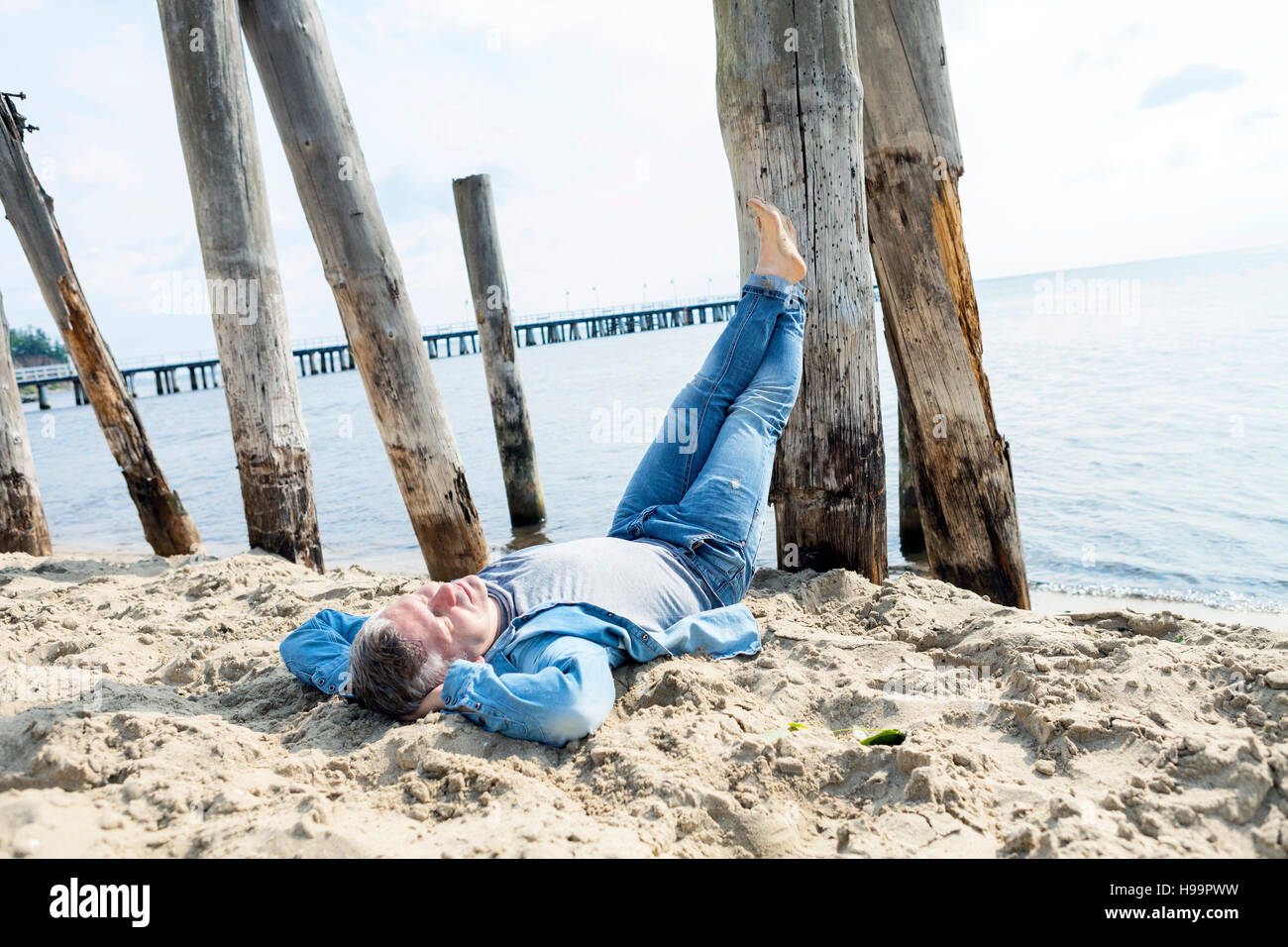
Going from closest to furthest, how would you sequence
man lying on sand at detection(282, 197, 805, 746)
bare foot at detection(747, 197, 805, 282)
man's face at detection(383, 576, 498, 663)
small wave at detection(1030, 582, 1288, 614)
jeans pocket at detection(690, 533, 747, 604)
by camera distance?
1. man lying on sand at detection(282, 197, 805, 746)
2. man's face at detection(383, 576, 498, 663)
3. jeans pocket at detection(690, 533, 747, 604)
4. bare foot at detection(747, 197, 805, 282)
5. small wave at detection(1030, 582, 1288, 614)

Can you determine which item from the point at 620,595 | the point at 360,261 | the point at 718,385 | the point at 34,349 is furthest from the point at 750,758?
the point at 34,349

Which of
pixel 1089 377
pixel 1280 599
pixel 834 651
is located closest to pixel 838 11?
pixel 834 651

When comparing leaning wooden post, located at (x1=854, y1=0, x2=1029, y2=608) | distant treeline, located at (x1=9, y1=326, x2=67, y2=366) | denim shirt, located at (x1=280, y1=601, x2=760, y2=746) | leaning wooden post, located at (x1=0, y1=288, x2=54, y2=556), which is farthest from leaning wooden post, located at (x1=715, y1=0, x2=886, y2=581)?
distant treeline, located at (x1=9, y1=326, x2=67, y2=366)

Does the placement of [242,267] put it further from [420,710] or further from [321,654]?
[420,710]

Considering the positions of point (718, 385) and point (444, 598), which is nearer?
point (444, 598)

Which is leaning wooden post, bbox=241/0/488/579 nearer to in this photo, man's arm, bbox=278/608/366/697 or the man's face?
man's arm, bbox=278/608/366/697

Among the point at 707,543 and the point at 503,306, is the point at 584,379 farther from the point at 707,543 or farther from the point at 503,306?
the point at 707,543

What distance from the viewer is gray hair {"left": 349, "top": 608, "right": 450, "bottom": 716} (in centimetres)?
246

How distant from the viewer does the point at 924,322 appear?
12.6 ft

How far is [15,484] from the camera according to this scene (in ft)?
19.6

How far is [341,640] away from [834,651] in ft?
5.66

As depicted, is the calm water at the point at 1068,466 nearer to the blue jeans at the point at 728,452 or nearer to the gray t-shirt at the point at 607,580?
the blue jeans at the point at 728,452

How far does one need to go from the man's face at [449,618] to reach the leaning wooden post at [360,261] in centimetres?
208

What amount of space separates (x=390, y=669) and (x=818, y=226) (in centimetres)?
239
